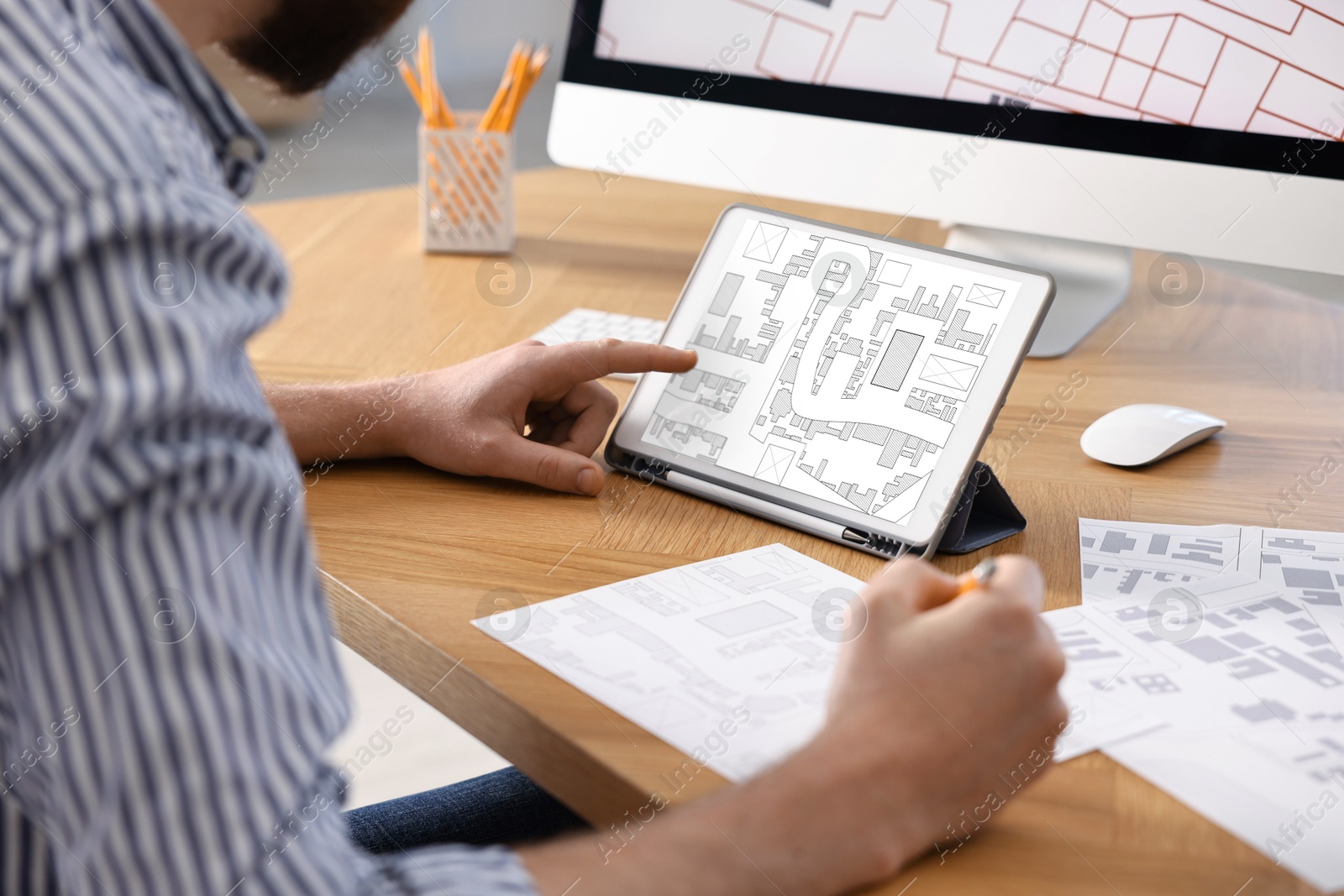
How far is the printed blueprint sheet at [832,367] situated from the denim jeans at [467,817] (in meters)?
0.31

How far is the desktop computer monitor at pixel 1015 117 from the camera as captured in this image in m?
0.91

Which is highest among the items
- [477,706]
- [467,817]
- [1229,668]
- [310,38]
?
[310,38]

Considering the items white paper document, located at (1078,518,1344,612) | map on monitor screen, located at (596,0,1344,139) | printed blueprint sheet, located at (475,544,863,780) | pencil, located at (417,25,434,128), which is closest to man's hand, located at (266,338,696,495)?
printed blueprint sheet, located at (475,544,863,780)

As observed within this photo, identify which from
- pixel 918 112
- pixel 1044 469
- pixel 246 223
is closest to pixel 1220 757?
pixel 1044 469

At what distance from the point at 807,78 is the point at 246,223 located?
29.6 inches

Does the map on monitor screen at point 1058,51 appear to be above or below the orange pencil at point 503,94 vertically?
above

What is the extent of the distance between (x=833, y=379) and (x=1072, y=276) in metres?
0.45

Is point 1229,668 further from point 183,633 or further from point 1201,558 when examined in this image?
point 183,633

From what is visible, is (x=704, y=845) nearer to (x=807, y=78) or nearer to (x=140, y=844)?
(x=140, y=844)

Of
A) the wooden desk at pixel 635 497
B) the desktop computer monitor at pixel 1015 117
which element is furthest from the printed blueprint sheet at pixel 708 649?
the desktop computer monitor at pixel 1015 117

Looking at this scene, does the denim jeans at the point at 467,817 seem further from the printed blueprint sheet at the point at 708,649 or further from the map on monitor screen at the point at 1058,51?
the map on monitor screen at the point at 1058,51

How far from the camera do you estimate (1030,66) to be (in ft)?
3.22

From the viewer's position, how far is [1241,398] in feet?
3.34

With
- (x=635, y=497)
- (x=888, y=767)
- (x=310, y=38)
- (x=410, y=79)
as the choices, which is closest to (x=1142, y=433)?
(x=635, y=497)
